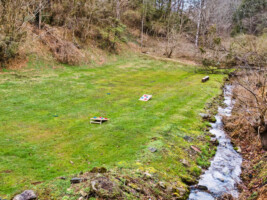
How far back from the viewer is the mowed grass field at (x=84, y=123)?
8.03 metres

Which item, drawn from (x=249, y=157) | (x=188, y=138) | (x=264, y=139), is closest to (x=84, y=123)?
(x=188, y=138)

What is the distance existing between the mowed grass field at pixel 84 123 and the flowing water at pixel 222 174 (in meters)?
1.12

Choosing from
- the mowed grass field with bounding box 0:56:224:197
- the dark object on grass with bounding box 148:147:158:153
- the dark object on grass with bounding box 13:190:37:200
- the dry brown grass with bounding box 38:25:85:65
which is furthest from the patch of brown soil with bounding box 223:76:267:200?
the dry brown grass with bounding box 38:25:85:65

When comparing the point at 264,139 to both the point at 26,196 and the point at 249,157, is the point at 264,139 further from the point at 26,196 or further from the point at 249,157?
the point at 26,196

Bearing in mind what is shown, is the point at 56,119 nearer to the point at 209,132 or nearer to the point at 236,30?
the point at 209,132

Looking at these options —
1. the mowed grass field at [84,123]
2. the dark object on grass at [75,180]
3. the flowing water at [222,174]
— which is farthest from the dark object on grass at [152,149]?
the dark object on grass at [75,180]

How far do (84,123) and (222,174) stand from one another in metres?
7.29

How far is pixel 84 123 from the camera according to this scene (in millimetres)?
11523

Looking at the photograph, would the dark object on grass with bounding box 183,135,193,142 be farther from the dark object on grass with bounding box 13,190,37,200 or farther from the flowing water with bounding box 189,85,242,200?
the dark object on grass with bounding box 13,190,37,200

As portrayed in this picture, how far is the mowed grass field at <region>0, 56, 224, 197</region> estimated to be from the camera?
8.03 m

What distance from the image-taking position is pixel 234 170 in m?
9.35

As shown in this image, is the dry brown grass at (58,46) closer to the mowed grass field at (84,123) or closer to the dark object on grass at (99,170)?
the mowed grass field at (84,123)

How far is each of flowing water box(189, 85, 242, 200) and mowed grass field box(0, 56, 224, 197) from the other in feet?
3.66

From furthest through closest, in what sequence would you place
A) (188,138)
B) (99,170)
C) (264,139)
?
(188,138) < (264,139) < (99,170)
